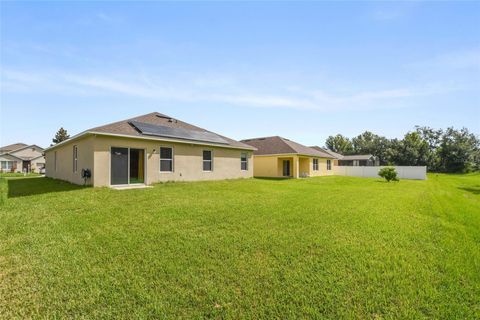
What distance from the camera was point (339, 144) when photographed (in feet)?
213

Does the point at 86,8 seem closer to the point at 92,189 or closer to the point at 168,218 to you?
the point at 92,189

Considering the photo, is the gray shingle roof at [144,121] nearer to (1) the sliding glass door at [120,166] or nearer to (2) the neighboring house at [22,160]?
(1) the sliding glass door at [120,166]

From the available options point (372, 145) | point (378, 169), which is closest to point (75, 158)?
point (378, 169)

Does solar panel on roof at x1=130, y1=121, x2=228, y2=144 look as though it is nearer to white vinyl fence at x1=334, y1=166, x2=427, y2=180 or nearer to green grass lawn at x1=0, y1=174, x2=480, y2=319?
green grass lawn at x1=0, y1=174, x2=480, y2=319

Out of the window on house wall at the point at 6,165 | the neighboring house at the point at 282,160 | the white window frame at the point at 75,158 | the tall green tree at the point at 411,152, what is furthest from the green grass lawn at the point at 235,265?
the tall green tree at the point at 411,152

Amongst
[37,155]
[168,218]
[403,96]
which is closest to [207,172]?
[168,218]

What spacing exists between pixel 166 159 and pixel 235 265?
34.3 ft

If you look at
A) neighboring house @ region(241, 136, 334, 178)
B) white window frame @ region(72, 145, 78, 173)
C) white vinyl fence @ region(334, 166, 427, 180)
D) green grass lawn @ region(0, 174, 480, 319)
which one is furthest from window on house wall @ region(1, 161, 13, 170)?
white vinyl fence @ region(334, 166, 427, 180)

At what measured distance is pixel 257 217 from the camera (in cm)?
643

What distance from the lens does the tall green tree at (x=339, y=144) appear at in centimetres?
6314

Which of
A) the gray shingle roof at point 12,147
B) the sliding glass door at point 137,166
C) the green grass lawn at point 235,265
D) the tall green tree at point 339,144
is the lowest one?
the green grass lawn at point 235,265

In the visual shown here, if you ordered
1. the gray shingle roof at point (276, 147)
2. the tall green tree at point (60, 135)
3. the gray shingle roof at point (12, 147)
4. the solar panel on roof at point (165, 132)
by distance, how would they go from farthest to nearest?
the tall green tree at point (60, 135)
the gray shingle roof at point (12, 147)
the gray shingle roof at point (276, 147)
the solar panel on roof at point (165, 132)

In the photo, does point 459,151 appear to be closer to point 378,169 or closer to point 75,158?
point 378,169

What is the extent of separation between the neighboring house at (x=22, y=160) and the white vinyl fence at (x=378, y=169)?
45.3m
